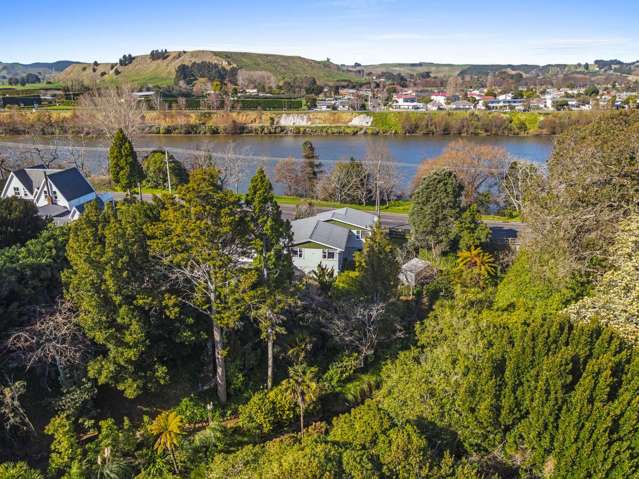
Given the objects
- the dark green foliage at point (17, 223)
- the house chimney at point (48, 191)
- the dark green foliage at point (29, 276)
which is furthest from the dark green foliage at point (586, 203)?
the house chimney at point (48, 191)

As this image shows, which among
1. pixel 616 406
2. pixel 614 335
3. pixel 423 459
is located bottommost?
pixel 423 459

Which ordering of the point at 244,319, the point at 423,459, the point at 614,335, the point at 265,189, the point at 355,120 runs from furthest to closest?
the point at 355,120
the point at 244,319
the point at 265,189
the point at 614,335
the point at 423,459

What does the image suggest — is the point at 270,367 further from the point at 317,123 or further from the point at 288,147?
the point at 317,123

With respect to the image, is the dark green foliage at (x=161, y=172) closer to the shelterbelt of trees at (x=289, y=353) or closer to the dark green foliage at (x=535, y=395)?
the shelterbelt of trees at (x=289, y=353)

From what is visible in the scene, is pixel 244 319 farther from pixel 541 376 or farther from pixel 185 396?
pixel 541 376

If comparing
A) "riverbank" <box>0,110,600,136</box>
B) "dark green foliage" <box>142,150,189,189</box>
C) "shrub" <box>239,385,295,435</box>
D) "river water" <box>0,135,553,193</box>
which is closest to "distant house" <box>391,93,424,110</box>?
"riverbank" <box>0,110,600,136</box>

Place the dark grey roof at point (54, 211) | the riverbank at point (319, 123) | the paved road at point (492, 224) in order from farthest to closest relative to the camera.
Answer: the riverbank at point (319, 123)
the paved road at point (492, 224)
the dark grey roof at point (54, 211)

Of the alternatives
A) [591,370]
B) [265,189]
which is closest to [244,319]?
[265,189]
